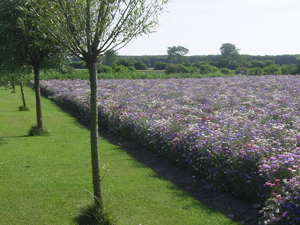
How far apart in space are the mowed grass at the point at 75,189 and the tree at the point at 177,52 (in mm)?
97290

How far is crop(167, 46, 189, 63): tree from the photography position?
10419 centimetres

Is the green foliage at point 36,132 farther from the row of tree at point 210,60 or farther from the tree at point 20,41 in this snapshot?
the row of tree at point 210,60

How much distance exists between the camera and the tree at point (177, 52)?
104188 millimetres

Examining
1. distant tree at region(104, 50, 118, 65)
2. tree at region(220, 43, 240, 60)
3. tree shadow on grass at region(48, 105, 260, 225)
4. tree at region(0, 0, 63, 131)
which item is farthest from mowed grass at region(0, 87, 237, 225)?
tree at region(220, 43, 240, 60)

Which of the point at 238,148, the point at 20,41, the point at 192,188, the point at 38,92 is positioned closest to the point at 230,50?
the point at 38,92

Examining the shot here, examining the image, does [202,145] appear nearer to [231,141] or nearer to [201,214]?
[231,141]

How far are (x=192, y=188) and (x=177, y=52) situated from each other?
338 feet

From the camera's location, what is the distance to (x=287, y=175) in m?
5.03

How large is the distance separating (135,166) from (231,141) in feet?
9.43

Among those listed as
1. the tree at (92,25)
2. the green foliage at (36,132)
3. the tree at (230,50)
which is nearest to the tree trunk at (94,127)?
the tree at (92,25)

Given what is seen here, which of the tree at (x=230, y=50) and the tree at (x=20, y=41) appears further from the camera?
the tree at (x=230, y=50)

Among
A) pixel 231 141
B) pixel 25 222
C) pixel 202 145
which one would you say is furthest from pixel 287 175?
pixel 25 222

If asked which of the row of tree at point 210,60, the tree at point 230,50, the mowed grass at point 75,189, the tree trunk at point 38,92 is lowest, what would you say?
the mowed grass at point 75,189

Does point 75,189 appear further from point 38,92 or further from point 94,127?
point 38,92
